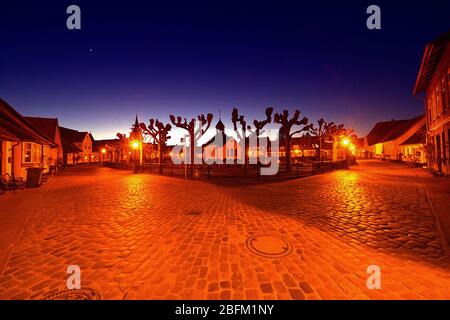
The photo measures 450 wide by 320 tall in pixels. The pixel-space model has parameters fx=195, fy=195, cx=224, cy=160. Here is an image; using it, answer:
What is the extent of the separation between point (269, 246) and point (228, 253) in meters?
0.92

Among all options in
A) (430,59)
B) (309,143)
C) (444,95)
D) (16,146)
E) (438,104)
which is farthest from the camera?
(309,143)

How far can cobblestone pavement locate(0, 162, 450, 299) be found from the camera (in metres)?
2.84

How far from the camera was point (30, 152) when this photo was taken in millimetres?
16375

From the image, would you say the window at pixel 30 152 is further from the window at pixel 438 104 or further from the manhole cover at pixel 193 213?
the window at pixel 438 104

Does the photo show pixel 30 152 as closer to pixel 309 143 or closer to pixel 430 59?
pixel 430 59

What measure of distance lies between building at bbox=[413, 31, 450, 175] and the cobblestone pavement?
429 inches

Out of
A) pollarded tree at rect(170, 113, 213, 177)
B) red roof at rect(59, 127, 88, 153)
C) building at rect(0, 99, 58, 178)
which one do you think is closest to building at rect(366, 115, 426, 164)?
pollarded tree at rect(170, 113, 213, 177)

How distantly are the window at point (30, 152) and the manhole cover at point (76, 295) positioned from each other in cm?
1833

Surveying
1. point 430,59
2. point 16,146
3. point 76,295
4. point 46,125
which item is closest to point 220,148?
point 16,146

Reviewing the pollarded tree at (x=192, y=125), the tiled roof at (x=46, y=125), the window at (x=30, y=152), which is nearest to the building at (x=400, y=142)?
the pollarded tree at (x=192, y=125)

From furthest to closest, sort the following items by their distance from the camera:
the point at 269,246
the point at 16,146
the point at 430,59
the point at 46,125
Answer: the point at 46,125
the point at 16,146
the point at 430,59
the point at 269,246
